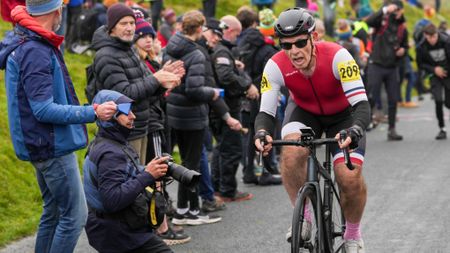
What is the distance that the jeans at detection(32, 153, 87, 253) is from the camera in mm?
6199

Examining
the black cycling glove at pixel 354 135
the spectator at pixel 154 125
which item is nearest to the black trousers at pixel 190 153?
the spectator at pixel 154 125

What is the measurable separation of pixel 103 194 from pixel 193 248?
2.81 meters

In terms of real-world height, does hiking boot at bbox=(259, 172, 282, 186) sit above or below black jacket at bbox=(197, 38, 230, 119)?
below

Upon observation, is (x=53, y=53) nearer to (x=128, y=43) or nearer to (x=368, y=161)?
(x=128, y=43)

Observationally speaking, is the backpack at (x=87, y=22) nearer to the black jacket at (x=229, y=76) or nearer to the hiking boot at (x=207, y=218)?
the black jacket at (x=229, y=76)

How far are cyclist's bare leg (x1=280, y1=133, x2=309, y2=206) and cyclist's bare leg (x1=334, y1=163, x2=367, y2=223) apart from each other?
262 mm

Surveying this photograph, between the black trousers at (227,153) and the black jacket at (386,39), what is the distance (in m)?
5.98

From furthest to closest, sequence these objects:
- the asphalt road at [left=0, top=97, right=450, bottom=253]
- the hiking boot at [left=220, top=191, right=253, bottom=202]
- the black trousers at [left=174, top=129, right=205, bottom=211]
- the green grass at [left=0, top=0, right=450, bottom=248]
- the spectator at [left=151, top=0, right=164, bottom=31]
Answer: the spectator at [left=151, top=0, right=164, bottom=31] → the hiking boot at [left=220, top=191, right=253, bottom=202] → the black trousers at [left=174, top=129, right=205, bottom=211] → the green grass at [left=0, top=0, right=450, bottom=248] → the asphalt road at [left=0, top=97, right=450, bottom=253]

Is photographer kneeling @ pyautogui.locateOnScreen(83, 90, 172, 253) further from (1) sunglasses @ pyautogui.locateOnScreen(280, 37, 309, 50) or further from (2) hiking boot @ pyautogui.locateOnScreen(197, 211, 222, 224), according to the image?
(2) hiking boot @ pyautogui.locateOnScreen(197, 211, 222, 224)

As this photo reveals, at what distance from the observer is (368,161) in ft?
44.6

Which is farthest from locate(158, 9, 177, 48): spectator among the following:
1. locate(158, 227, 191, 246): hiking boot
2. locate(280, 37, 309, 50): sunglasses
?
locate(280, 37, 309, 50): sunglasses

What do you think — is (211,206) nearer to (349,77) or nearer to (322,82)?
(322,82)

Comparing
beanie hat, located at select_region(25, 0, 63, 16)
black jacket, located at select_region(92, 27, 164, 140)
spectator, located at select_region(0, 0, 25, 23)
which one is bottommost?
black jacket, located at select_region(92, 27, 164, 140)

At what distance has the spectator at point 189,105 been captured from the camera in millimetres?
9258
